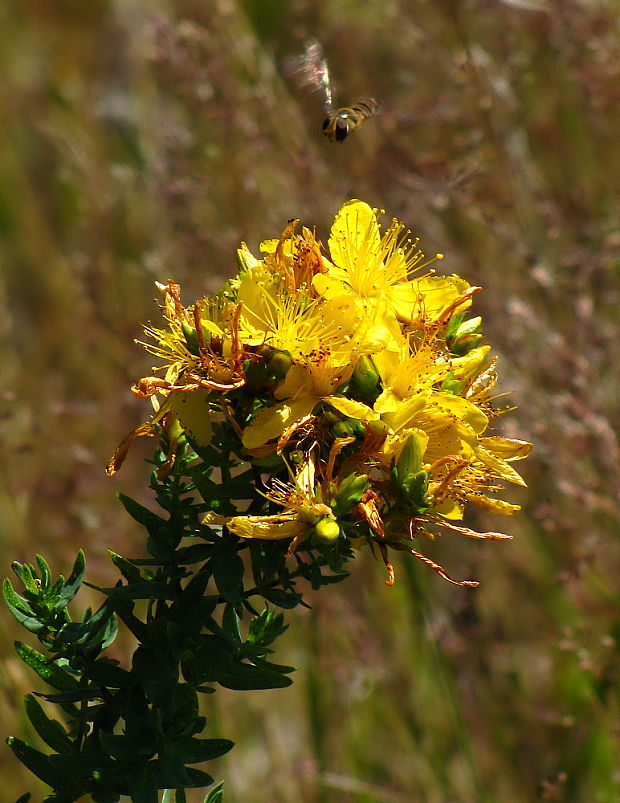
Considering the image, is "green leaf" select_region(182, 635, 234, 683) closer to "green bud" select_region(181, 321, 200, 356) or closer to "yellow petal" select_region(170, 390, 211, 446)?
"yellow petal" select_region(170, 390, 211, 446)

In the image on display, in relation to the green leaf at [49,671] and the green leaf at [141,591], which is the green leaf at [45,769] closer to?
the green leaf at [49,671]

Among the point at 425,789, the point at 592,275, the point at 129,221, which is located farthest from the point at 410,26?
the point at 425,789

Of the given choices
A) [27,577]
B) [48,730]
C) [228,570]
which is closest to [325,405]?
[228,570]

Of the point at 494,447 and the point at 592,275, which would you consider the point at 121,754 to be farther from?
the point at 592,275

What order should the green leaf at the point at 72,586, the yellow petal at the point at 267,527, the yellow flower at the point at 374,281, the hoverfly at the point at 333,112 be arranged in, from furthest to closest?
the hoverfly at the point at 333,112 → the yellow flower at the point at 374,281 → the green leaf at the point at 72,586 → the yellow petal at the point at 267,527

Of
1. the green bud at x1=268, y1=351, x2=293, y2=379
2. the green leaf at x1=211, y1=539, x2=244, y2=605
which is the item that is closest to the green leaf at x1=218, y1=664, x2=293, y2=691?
the green leaf at x1=211, y1=539, x2=244, y2=605

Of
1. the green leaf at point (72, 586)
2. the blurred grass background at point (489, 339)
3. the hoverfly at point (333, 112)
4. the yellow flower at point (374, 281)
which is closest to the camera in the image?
the green leaf at point (72, 586)

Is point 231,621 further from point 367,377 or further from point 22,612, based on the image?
point 367,377

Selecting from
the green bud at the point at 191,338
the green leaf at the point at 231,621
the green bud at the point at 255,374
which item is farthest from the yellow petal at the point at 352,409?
the green leaf at the point at 231,621
